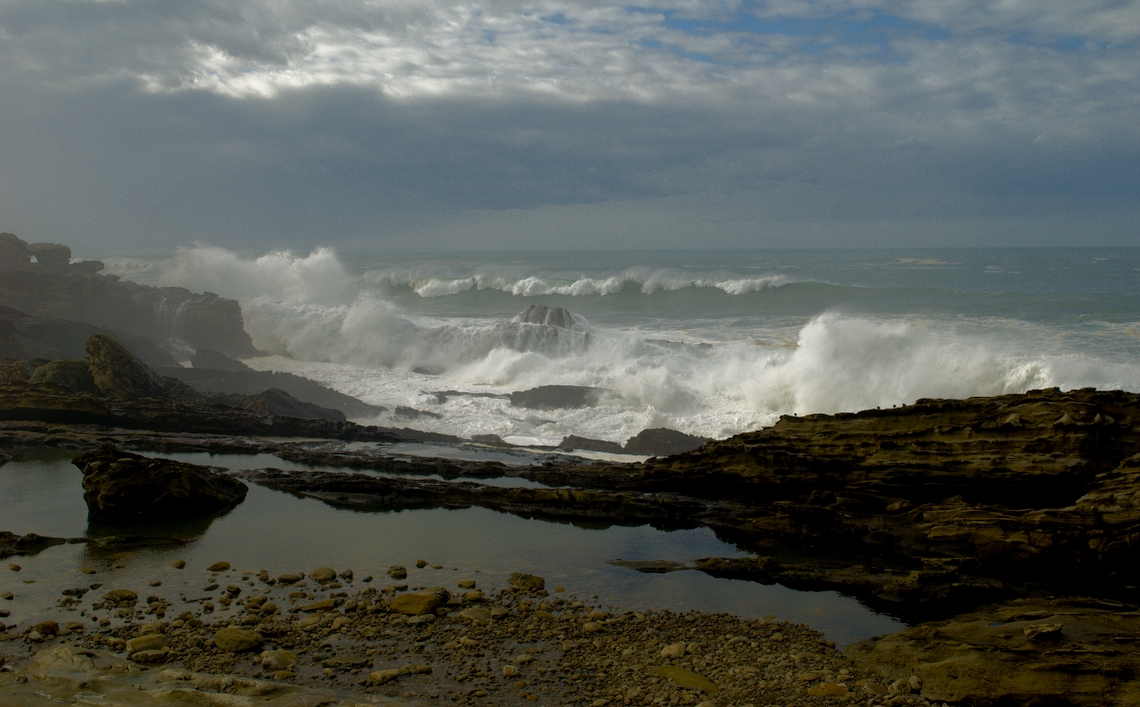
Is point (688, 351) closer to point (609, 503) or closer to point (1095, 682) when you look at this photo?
point (609, 503)

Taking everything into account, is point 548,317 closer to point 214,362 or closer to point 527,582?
point 214,362

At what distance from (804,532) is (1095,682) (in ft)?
14.1

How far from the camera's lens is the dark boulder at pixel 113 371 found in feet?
54.1

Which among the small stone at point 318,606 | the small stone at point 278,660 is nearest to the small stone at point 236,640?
the small stone at point 278,660

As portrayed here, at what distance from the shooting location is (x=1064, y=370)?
19906 millimetres

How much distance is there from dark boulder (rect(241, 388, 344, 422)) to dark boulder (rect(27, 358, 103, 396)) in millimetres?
3121

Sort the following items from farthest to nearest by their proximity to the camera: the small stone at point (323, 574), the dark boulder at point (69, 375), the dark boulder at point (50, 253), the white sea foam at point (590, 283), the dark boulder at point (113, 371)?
the white sea foam at point (590, 283) < the dark boulder at point (50, 253) < the dark boulder at point (113, 371) < the dark boulder at point (69, 375) < the small stone at point (323, 574)

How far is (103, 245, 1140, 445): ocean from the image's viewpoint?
1999cm

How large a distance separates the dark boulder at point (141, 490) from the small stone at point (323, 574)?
10.6ft

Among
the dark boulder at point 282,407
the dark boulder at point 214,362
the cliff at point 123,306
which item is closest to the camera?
the dark boulder at point 282,407

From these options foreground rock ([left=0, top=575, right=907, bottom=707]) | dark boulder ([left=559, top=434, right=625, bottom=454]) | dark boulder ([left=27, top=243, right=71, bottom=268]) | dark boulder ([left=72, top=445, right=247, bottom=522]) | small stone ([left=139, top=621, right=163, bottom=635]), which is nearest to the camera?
foreground rock ([left=0, top=575, right=907, bottom=707])

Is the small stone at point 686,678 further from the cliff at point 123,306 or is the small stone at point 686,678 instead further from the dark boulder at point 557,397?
the cliff at point 123,306

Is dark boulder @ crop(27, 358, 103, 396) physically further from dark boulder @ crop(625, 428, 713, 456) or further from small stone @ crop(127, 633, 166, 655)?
small stone @ crop(127, 633, 166, 655)

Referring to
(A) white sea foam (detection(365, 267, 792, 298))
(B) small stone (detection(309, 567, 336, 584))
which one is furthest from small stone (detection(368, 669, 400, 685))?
(A) white sea foam (detection(365, 267, 792, 298))
